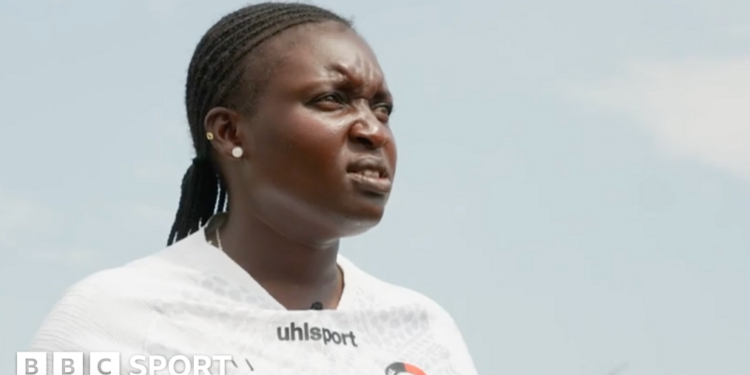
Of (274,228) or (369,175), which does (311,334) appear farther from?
(369,175)

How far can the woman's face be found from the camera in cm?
600

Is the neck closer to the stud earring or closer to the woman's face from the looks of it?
the woman's face

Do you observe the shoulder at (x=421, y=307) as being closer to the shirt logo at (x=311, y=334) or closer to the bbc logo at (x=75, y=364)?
the shirt logo at (x=311, y=334)

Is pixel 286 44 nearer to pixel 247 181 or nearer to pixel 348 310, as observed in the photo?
pixel 247 181

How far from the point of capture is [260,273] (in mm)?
6285

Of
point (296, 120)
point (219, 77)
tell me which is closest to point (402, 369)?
point (296, 120)

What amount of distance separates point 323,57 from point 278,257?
74cm

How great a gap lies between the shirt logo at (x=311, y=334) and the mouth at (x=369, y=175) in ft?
1.86

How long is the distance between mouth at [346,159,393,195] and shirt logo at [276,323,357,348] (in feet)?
1.86

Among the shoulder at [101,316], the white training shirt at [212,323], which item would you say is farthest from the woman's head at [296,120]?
the shoulder at [101,316]

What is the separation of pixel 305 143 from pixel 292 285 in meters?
0.59

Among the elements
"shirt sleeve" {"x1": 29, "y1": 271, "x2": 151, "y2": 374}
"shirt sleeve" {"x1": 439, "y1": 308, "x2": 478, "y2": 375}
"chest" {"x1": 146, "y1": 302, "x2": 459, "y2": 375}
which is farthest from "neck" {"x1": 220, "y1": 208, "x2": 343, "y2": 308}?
"shirt sleeve" {"x1": 439, "y1": 308, "x2": 478, "y2": 375}

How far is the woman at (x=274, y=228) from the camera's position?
6.00 meters

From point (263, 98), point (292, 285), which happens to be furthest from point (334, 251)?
point (263, 98)
